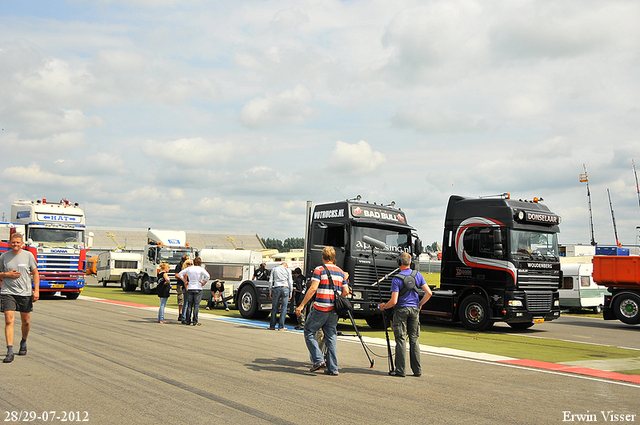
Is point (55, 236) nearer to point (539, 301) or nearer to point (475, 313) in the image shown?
point (475, 313)

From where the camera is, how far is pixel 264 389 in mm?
7141

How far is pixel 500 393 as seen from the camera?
294 inches

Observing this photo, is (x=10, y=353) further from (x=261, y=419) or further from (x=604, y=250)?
(x=604, y=250)

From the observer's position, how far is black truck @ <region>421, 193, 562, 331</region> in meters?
15.6

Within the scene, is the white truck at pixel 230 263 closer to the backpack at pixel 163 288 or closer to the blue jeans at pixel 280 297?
the backpack at pixel 163 288

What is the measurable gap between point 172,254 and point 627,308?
75.7ft

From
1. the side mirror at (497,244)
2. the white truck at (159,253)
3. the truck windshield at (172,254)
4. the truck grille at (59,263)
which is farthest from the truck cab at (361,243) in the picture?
the truck windshield at (172,254)

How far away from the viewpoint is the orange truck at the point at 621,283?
59.6ft

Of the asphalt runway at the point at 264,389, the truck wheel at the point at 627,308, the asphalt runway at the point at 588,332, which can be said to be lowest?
the asphalt runway at the point at 588,332

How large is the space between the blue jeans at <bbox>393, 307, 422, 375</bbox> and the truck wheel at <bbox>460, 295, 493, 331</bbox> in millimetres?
7999

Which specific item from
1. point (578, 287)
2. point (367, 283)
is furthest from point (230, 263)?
point (578, 287)

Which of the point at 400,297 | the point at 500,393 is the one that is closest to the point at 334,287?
the point at 400,297

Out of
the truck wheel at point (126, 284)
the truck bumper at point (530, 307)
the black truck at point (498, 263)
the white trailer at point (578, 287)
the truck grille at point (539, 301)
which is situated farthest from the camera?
the truck wheel at point (126, 284)

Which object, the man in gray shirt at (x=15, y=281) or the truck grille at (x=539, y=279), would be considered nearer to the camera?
the man in gray shirt at (x=15, y=281)
